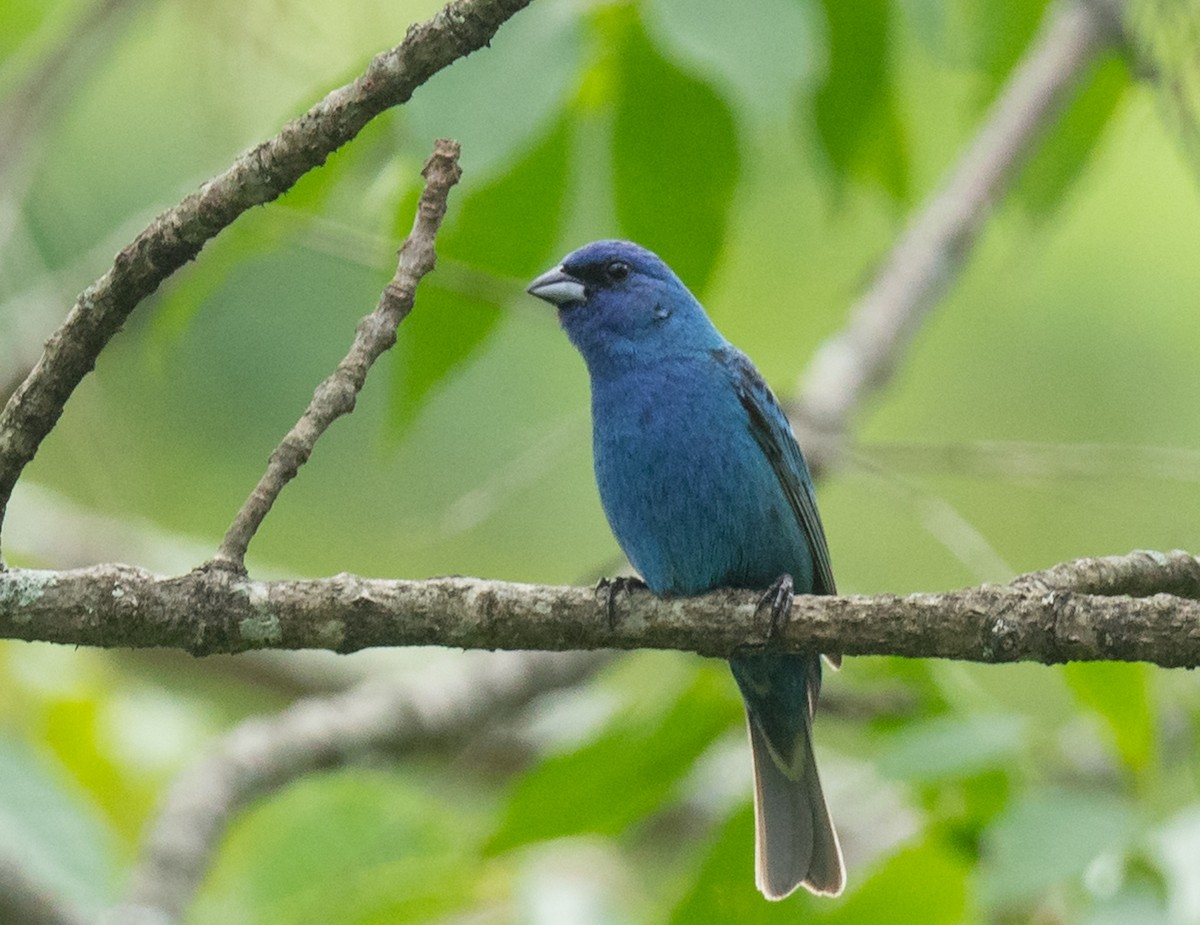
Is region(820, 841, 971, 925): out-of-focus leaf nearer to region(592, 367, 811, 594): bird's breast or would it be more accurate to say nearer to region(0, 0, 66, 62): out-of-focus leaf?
region(592, 367, 811, 594): bird's breast

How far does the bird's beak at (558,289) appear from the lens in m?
5.02

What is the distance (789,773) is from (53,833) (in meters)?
2.15

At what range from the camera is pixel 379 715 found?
535cm

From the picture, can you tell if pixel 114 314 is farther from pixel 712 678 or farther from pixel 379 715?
pixel 379 715

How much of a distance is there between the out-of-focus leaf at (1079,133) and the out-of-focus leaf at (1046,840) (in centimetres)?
206

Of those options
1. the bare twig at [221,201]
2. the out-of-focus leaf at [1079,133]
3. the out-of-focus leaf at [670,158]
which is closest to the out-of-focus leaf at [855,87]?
the out-of-focus leaf at [670,158]

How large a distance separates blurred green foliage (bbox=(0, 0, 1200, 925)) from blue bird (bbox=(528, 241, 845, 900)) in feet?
0.62

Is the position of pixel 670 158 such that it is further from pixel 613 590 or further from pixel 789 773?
pixel 789 773

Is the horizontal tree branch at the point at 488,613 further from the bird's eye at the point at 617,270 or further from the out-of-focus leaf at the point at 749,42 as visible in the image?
the bird's eye at the point at 617,270

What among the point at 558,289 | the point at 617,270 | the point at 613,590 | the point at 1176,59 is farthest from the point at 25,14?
the point at 1176,59

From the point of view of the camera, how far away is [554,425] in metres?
6.13

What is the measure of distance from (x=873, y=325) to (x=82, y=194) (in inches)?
148

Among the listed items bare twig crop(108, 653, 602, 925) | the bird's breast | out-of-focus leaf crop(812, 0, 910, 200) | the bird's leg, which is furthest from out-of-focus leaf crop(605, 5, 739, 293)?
bare twig crop(108, 653, 602, 925)

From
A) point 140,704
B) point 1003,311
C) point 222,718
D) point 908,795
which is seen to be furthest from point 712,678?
point 1003,311
